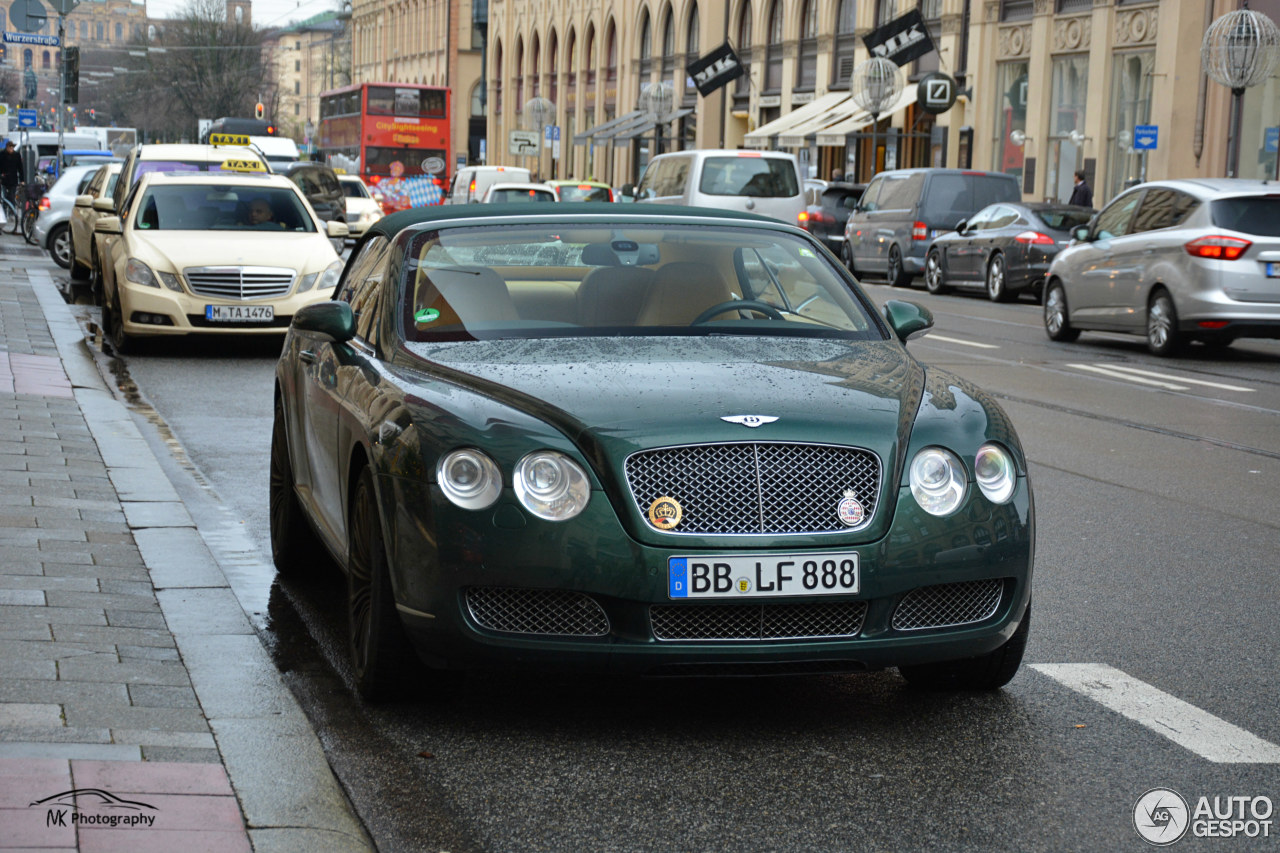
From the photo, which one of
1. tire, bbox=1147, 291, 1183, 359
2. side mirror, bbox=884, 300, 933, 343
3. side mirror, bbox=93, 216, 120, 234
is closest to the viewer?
side mirror, bbox=884, 300, 933, 343

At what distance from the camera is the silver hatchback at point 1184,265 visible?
54.5 ft

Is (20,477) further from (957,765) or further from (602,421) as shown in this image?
(957,765)

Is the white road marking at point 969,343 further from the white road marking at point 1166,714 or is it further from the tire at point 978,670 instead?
the tire at point 978,670

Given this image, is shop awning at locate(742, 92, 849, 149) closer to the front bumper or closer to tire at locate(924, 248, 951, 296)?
tire at locate(924, 248, 951, 296)

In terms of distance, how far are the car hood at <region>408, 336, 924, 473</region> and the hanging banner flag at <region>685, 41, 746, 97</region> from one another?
46463mm

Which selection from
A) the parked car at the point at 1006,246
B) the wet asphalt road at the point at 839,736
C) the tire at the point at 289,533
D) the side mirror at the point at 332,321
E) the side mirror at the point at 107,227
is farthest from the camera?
the parked car at the point at 1006,246

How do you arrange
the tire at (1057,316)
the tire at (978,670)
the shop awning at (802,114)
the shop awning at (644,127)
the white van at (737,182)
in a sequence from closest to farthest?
the tire at (978,670) → the tire at (1057,316) → the white van at (737,182) → the shop awning at (802,114) → the shop awning at (644,127)

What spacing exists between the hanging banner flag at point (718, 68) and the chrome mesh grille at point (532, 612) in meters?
47.4

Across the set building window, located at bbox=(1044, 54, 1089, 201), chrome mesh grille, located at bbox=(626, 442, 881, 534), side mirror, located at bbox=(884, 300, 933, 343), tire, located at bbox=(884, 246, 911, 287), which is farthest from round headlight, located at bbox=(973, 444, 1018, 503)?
building window, located at bbox=(1044, 54, 1089, 201)

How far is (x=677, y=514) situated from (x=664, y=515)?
0.03 meters

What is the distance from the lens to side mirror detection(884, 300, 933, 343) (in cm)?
611

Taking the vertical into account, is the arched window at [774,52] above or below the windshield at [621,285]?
above

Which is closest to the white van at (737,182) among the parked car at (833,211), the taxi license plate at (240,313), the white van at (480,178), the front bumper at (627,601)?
the parked car at (833,211)

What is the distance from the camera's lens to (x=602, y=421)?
464 centimetres
